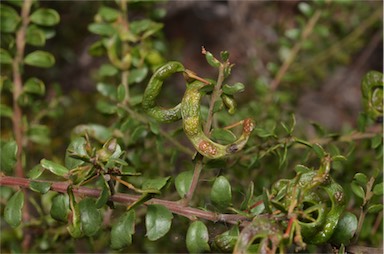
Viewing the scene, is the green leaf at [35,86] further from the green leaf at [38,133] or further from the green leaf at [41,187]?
the green leaf at [41,187]

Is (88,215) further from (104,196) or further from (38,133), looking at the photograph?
(38,133)

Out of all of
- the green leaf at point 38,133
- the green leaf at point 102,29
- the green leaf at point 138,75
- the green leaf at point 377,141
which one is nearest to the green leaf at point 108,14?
the green leaf at point 102,29

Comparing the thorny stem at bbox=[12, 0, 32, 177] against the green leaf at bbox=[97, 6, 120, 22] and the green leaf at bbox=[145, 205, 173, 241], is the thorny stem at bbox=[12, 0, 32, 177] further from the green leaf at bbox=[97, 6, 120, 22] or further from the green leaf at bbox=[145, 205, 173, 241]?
the green leaf at bbox=[145, 205, 173, 241]

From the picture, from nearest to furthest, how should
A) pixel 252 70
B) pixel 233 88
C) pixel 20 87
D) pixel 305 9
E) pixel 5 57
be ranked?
pixel 233 88
pixel 5 57
pixel 20 87
pixel 305 9
pixel 252 70

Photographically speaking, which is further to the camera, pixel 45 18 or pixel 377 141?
pixel 45 18

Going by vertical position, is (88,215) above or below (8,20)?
below

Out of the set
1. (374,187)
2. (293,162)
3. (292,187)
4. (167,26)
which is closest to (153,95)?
(292,187)

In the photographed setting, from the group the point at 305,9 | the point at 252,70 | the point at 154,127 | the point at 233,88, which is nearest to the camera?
the point at 233,88

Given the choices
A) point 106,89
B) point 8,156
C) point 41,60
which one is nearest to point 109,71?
point 106,89
